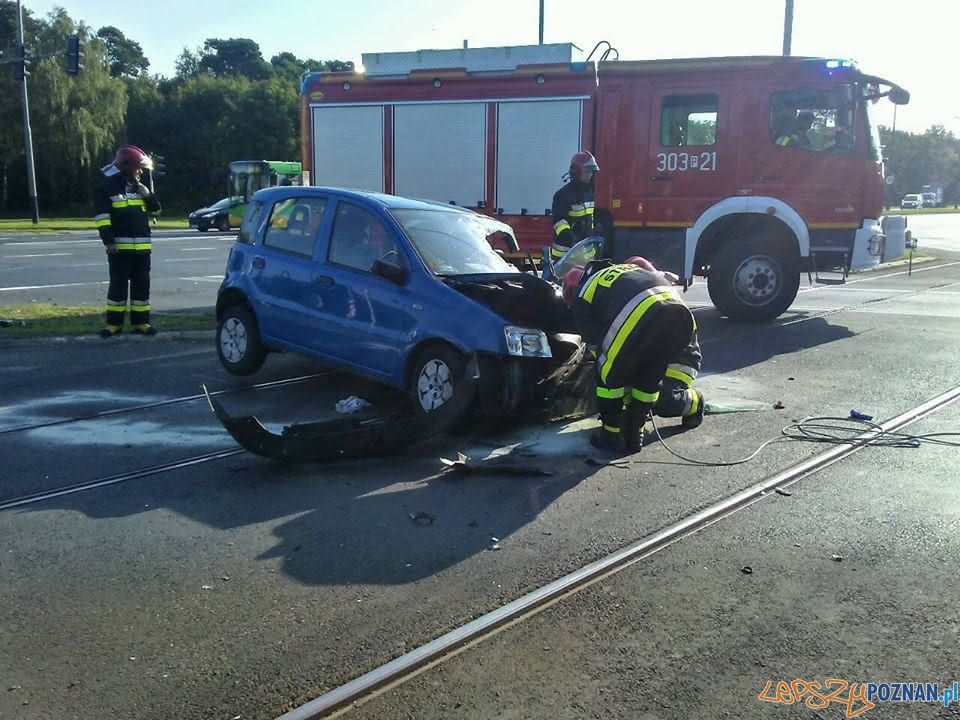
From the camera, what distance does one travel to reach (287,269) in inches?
324

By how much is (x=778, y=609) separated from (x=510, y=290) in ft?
12.2

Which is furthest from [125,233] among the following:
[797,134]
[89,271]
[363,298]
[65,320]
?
[89,271]

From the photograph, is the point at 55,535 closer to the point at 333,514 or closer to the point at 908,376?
the point at 333,514

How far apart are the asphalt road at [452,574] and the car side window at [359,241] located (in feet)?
4.29

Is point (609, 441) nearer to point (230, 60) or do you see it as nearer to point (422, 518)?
point (422, 518)

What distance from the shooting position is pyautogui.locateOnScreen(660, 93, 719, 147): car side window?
12.6 m

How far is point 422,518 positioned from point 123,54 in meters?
106

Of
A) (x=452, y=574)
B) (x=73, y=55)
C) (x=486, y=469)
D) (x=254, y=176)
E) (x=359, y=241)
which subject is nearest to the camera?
(x=452, y=574)

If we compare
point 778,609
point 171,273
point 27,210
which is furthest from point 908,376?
point 27,210

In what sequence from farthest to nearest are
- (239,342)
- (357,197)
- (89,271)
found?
(89,271) < (239,342) < (357,197)

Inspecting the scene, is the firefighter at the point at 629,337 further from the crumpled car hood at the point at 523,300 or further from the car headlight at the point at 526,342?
the crumpled car hood at the point at 523,300

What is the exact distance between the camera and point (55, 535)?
4.78 m

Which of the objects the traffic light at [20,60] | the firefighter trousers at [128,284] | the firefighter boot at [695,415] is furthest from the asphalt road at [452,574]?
the traffic light at [20,60]

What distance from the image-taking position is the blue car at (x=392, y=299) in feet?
22.2
